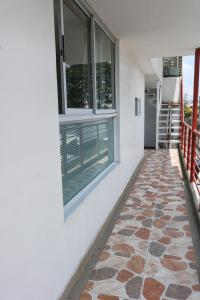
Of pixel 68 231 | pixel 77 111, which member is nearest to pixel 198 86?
pixel 77 111

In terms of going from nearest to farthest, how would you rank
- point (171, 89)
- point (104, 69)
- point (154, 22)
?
1. point (154, 22)
2. point (104, 69)
3. point (171, 89)

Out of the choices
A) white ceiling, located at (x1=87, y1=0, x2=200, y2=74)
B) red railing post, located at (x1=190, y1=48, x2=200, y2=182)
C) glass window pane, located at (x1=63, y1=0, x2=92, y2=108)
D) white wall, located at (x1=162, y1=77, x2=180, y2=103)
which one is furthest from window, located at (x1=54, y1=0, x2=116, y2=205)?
white wall, located at (x1=162, y1=77, x2=180, y2=103)

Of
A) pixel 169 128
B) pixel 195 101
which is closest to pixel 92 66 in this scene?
pixel 195 101

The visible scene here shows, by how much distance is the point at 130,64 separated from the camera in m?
4.20

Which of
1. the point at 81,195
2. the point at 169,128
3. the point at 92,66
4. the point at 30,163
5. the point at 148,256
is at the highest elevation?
the point at 92,66

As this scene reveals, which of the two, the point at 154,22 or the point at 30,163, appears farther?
the point at 154,22

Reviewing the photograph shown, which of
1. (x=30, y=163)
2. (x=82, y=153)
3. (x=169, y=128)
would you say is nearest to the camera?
(x=30, y=163)

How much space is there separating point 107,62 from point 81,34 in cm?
84

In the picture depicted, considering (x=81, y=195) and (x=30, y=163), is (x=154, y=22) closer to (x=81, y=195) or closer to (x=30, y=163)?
(x=81, y=195)

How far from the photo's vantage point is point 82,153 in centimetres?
233

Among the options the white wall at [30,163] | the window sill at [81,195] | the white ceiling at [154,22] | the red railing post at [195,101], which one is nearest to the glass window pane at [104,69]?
the white ceiling at [154,22]

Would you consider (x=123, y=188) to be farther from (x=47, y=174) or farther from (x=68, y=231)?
(x=47, y=174)

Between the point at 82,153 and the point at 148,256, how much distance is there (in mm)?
1134

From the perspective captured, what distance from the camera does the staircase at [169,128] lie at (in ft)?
26.4
